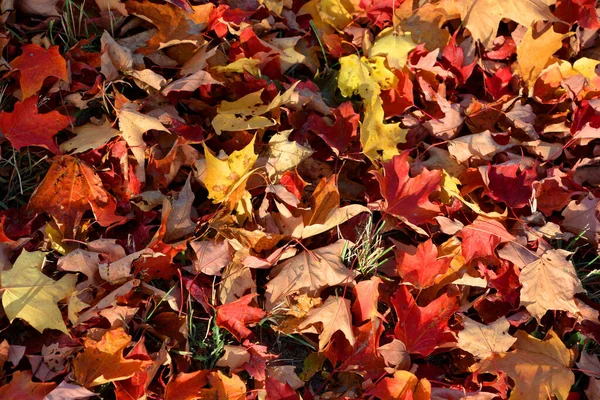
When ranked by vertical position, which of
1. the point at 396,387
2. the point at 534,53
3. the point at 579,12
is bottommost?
the point at 396,387

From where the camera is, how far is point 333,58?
2.24 m

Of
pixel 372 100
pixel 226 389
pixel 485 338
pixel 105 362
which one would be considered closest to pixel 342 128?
pixel 372 100

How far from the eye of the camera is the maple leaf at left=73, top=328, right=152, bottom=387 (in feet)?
4.97

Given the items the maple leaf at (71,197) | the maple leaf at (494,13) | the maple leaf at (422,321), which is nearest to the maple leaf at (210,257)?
the maple leaf at (71,197)

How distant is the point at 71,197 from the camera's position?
173cm

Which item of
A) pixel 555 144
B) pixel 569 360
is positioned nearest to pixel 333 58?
pixel 555 144

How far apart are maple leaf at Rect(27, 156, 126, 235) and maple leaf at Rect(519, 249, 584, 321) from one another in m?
1.17

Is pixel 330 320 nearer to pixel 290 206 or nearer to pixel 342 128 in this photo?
pixel 290 206

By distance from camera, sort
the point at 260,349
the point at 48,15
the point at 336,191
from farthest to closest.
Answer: the point at 48,15
the point at 336,191
the point at 260,349

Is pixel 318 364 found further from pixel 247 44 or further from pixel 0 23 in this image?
pixel 0 23

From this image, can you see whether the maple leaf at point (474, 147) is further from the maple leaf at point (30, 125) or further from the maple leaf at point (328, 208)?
the maple leaf at point (30, 125)

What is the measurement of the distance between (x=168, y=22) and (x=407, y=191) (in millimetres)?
967

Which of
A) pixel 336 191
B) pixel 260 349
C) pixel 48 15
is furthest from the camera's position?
pixel 48 15

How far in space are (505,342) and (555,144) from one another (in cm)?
73
